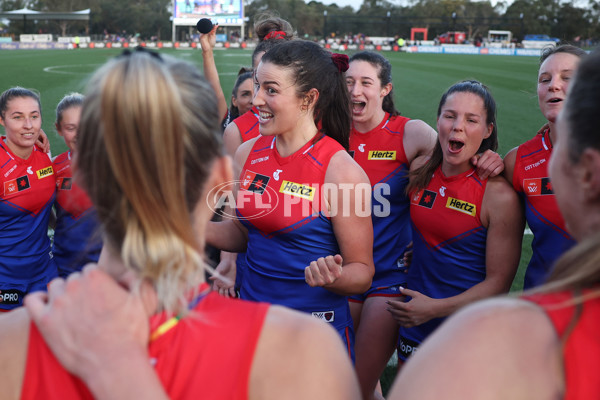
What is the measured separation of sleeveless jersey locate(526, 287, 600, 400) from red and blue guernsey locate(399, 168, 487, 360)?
208 centimetres

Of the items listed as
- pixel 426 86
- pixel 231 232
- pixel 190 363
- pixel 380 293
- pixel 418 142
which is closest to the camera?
pixel 190 363

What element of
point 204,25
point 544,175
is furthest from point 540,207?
point 204,25

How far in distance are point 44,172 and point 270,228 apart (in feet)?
7.75

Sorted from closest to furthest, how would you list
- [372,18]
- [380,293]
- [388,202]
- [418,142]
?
[380,293], [388,202], [418,142], [372,18]

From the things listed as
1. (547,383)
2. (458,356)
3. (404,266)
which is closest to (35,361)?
(458,356)

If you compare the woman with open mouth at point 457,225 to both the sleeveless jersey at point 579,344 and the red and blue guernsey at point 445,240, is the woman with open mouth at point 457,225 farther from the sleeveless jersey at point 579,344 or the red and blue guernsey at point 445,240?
the sleeveless jersey at point 579,344

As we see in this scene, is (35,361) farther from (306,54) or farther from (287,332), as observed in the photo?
(306,54)

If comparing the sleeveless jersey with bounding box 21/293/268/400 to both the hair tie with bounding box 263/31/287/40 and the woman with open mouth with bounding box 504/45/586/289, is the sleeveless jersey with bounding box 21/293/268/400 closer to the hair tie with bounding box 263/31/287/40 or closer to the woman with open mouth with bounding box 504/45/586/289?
the woman with open mouth with bounding box 504/45/586/289

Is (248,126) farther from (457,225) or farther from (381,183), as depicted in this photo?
(457,225)

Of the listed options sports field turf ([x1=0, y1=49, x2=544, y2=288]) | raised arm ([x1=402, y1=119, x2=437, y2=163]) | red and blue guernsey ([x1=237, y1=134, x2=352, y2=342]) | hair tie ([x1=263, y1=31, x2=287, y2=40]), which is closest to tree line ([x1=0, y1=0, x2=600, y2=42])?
sports field turf ([x1=0, y1=49, x2=544, y2=288])

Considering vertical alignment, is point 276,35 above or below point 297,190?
above

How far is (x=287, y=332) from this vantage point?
1.13 metres

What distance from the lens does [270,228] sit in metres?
2.74

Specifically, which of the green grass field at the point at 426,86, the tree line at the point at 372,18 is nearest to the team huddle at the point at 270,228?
the green grass field at the point at 426,86
